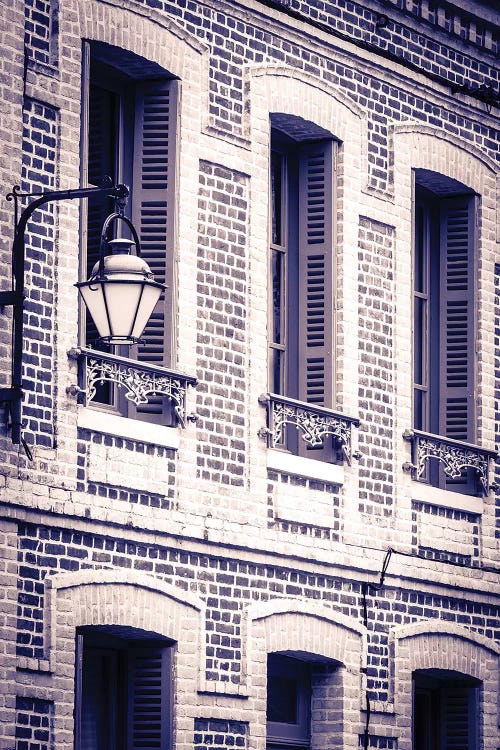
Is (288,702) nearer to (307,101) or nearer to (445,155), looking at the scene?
(307,101)

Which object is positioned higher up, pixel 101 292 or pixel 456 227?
pixel 456 227

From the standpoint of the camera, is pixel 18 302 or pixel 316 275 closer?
pixel 18 302

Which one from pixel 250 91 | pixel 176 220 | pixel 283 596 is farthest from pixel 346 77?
pixel 283 596

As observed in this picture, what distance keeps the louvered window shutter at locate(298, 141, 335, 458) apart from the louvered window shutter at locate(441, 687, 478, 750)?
3.18 m

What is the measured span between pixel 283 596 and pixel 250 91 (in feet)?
12.7

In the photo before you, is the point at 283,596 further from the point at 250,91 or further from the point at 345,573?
the point at 250,91

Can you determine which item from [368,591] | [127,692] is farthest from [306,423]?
[127,692]

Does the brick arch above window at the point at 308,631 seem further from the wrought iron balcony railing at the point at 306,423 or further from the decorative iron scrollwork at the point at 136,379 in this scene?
the decorative iron scrollwork at the point at 136,379

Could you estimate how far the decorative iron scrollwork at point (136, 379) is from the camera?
16.8 meters

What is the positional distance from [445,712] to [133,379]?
545cm

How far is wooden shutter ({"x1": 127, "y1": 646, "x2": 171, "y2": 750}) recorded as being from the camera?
1725cm

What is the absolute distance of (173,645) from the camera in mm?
17344

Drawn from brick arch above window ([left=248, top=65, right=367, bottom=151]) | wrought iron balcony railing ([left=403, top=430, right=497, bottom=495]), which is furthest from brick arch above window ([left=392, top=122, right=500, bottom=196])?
wrought iron balcony railing ([left=403, top=430, right=497, bottom=495])

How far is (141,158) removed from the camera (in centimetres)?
1795
